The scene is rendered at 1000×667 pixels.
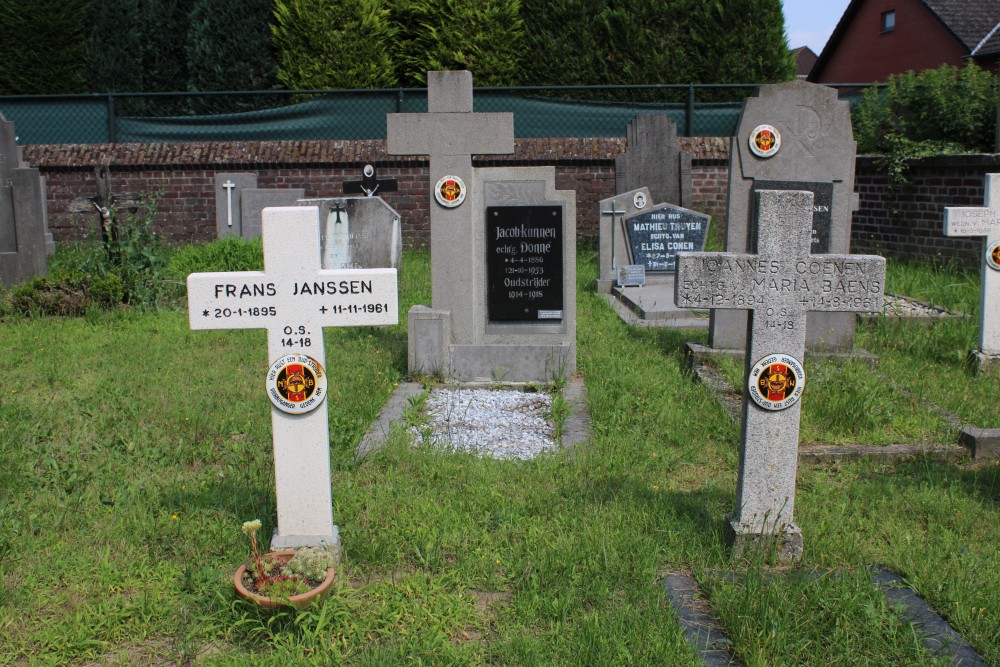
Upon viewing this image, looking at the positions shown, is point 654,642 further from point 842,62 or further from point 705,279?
point 842,62

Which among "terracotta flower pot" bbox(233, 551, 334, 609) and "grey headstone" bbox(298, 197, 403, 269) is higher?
"grey headstone" bbox(298, 197, 403, 269)

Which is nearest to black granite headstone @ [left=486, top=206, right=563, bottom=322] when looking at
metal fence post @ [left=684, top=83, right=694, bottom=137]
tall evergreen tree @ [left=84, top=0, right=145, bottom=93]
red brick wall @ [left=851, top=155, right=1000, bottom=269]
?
red brick wall @ [left=851, top=155, right=1000, bottom=269]

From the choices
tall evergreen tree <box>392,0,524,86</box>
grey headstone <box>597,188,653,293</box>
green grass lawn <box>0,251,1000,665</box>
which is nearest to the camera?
green grass lawn <box>0,251,1000,665</box>

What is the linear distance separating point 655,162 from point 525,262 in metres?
5.69

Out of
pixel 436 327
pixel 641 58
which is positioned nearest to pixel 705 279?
pixel 436 327

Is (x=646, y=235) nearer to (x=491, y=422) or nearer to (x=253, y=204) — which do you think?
(x=253, y=204)

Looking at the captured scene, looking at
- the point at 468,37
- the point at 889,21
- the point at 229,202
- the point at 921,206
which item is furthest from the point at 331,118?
the point at 889,21

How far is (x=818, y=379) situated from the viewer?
616 cm

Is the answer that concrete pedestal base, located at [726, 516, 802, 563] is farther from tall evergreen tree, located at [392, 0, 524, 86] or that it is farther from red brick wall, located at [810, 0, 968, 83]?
red brick wall, located at [810, 0, 968, 83]

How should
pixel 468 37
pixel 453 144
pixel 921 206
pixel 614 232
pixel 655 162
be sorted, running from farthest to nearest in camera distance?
pixel 468 37
pixel 655 162
pixel 921 206
pixel 614 232
pixel 453 144

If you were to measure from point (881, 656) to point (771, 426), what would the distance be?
103 centimetres

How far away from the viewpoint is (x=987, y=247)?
667cm

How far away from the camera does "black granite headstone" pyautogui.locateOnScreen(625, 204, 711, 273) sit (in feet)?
36.9

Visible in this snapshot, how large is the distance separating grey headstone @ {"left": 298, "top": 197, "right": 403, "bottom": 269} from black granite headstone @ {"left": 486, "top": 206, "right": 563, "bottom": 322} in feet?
15.2
